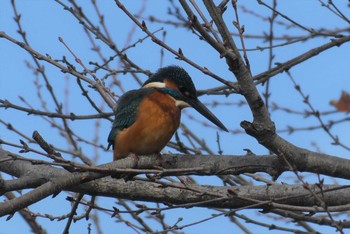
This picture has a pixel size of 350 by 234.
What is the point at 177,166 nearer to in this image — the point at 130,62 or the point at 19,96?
the point at 130,62

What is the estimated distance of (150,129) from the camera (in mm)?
3963

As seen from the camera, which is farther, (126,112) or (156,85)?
(156,85)

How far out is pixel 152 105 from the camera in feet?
13.4

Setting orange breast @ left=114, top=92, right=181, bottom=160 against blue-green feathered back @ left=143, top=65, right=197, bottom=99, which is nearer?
orange breast @ left=114, top=92, right=181, bottom=160

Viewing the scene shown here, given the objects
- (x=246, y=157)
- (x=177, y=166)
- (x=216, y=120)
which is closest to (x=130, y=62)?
(x=216, y=120)

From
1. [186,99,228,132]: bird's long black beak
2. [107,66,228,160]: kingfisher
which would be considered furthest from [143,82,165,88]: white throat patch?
[186,99,228,132]: bird's long black beak

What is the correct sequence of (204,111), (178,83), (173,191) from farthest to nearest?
(178,83) < (204,111) < (173,191)

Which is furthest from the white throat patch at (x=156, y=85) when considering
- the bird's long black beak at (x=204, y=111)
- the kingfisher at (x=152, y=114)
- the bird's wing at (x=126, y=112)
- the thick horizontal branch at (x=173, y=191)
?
the thick horizontal branch at (x=173, y=191)

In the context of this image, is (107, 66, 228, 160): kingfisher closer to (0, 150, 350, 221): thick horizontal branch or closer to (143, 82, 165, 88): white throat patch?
(143, 82, 165, 88): white throat patch

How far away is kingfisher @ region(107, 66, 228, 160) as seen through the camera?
12.9ft

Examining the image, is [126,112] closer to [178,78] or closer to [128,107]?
[128,107]

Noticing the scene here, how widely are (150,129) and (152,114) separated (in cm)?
11

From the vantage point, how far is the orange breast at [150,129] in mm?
3928

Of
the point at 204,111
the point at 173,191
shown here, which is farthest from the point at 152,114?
the point at 173,191
